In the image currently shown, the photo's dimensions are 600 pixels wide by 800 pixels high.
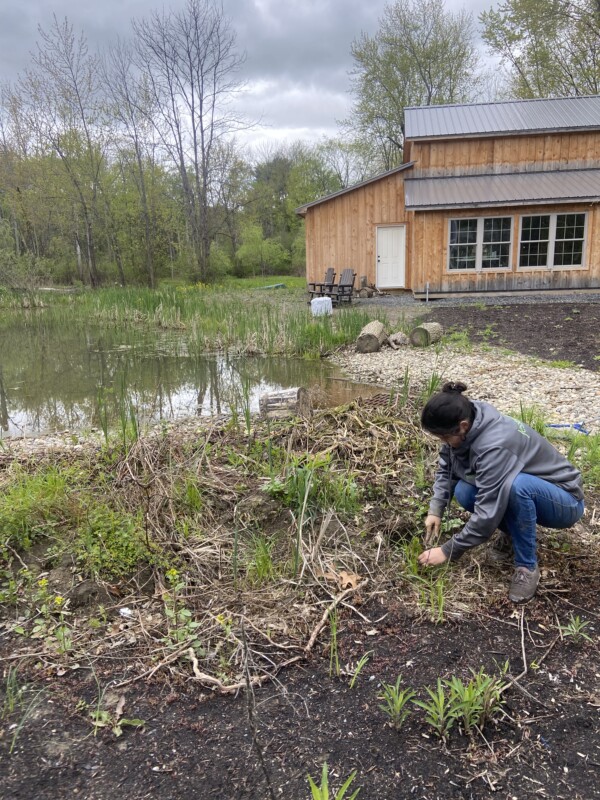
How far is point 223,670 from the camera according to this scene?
2.40m

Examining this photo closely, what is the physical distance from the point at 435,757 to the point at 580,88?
103ft

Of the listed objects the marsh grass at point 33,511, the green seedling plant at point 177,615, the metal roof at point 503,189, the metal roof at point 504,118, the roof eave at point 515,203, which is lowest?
the green seedling plant at point 177,615

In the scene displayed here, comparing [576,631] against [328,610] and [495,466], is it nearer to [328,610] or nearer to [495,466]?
[495,466]

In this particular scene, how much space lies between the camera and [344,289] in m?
16.3

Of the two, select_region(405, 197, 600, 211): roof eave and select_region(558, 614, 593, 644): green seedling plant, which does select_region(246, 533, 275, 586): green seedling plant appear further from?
select_region(405, 197, 600, 211): roof eave

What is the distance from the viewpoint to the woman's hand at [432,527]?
2963 millimetres

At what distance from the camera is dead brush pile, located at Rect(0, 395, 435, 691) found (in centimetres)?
257

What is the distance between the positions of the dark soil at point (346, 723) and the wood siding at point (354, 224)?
53.7 ft

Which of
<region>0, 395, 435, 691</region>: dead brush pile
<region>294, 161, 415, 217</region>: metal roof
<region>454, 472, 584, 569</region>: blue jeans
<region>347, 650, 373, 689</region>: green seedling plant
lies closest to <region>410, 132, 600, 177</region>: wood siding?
<region>294, 161, 415, 217</region>: metal roof

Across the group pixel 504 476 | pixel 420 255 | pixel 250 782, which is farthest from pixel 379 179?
pixel 250 782

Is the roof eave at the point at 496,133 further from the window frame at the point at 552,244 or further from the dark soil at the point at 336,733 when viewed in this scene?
the dark soil at the point at 336,733

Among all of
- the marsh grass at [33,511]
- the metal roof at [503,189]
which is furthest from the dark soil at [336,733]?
the metal roof at [503,189]

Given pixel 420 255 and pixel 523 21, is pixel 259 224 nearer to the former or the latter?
pixel 523 21

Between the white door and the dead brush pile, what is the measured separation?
14485 mm
